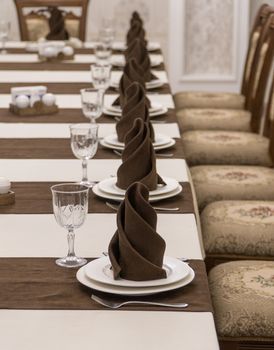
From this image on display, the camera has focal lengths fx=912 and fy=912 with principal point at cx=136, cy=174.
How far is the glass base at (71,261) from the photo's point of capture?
1.65 metres

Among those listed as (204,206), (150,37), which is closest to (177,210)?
(204,206)

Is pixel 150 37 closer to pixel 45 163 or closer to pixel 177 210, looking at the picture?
pixel 45 163

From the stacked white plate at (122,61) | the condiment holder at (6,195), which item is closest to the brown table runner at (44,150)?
the condiment holder at (6,195)

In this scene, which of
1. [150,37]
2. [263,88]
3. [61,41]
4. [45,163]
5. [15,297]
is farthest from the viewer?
[150,37]

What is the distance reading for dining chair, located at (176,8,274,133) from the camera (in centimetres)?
418

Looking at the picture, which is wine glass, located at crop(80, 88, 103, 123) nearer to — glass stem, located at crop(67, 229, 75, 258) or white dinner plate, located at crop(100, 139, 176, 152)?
white dinner plate, located at crop(100, 139, 176, 152)

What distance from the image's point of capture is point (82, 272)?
1.56 m

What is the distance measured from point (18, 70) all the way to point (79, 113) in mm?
1164

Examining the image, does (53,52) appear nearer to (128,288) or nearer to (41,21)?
(41,21)

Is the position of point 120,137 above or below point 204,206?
above

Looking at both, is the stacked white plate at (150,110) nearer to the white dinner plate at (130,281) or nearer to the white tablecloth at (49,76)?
the white tablecloth at (49,76)

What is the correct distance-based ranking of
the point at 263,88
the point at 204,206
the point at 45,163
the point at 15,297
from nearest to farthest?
1. the point at 15,297
2. the point at 45,163
3. the point at 204,206
4. the point at 263,88

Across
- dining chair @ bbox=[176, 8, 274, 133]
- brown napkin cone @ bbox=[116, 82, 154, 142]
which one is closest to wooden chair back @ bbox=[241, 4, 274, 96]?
dining chair @ bbox=[176, 8, 274, 133]

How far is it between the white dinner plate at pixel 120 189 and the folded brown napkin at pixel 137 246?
49 cm
